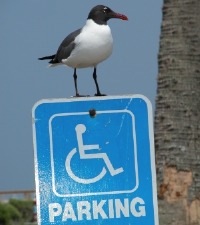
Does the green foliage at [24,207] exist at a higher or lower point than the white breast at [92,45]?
lower

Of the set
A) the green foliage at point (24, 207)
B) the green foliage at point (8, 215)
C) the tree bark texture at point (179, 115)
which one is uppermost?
the tree bark texture at point (179, 115)

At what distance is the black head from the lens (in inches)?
189

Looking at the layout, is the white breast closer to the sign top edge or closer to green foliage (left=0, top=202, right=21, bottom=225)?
the sign top edge

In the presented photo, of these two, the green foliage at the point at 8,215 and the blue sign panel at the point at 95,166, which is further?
the green foliage at the point at 8,215

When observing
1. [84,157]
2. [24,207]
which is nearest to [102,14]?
[84,157]

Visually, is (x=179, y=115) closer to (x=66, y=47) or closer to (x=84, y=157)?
(x=66, y=47)

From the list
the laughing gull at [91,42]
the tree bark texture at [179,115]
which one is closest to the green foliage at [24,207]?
the tree bark texture at [179,115]

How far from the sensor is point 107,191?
3.34 meters

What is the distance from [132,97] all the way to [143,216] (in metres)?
0.55

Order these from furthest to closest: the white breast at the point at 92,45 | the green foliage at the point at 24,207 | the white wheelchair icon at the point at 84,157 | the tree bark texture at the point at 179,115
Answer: the green foliage at the point at 24,207 < the tree bark texture at the point at 179,115 < the white breast at the point at 92,45 < the white wheelchair icon at the point at 84,157

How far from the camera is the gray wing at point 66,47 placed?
486cm

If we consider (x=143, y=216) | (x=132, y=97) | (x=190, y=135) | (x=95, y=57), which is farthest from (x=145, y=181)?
(x=190, y=135)

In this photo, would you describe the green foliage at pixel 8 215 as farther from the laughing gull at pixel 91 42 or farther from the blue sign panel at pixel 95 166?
the blue sign panel at pixel 95 166

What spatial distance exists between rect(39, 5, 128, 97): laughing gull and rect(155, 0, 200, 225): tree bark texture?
118 inches
